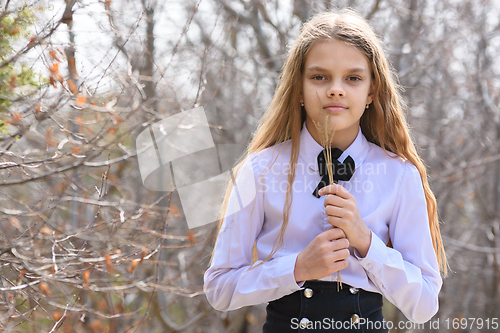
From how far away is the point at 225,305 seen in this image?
5.40 ft

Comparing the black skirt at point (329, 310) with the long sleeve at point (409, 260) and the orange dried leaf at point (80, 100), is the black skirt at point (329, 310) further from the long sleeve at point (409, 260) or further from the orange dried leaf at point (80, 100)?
the orange dried leaf at point (80, 100)

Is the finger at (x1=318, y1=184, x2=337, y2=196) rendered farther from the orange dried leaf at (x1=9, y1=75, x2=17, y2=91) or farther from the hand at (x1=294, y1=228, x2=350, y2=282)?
the orange dried leaf at (x1=9, y1=75, x2=17, y2=91)

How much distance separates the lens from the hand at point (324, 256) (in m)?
1.45

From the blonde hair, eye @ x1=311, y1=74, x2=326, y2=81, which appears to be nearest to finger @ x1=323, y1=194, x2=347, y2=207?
the blonde hair

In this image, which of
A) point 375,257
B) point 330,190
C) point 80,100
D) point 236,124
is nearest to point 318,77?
point 330,190

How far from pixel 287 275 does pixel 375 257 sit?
11.3 inches

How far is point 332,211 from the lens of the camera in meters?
1.46

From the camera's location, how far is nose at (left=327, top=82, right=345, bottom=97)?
160 centimetres

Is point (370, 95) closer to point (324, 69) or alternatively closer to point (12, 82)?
point (324, 69)

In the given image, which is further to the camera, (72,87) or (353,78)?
(72,87)

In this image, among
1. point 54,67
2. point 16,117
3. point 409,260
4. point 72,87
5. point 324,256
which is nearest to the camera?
point 324,256

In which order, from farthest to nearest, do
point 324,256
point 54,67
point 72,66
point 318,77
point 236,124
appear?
point 236,124 < point 72,66 < point 54,67 < point 318,77 < point 324,256

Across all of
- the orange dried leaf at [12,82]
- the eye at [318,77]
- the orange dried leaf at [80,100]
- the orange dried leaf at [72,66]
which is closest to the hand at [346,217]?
the eye at [318,77]

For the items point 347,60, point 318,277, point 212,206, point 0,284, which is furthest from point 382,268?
point 212,206
